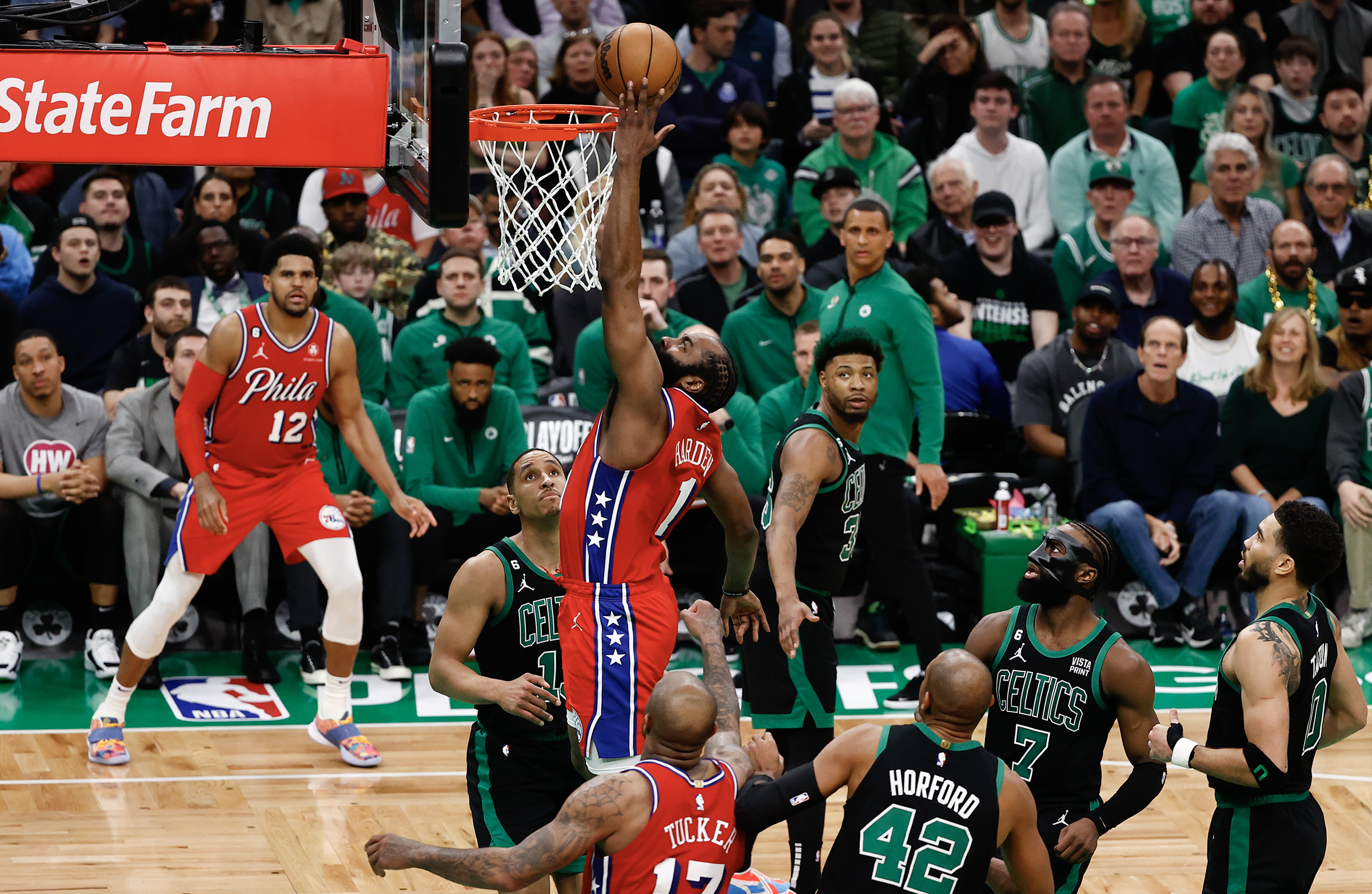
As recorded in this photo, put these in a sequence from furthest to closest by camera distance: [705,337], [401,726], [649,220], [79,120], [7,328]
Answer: [649,220], [7,328], [401,726], [705,337], [79,120]

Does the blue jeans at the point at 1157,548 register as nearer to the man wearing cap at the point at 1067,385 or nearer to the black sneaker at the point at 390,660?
the man wearing cap at the point at 1067,385

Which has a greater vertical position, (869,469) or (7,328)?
(7,328)

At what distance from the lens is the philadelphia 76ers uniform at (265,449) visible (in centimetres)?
698

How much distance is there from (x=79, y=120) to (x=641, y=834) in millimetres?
2324

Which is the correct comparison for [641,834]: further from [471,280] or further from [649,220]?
[649,220]

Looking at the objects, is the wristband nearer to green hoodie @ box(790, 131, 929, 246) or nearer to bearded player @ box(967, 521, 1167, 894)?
bearded player @ box(967, 521, 1167, 894)

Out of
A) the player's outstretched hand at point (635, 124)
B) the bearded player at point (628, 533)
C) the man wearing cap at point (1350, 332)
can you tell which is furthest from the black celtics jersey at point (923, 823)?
the man wearing cap at point (1350, 332)

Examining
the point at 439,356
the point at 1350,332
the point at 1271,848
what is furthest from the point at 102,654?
the point at 1350,332

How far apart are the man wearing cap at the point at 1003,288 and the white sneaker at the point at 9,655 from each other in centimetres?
538

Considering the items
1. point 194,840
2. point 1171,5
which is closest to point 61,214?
point 194,840

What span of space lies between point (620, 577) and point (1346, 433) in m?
5.74

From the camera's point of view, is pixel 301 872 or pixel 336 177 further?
pixel 336 177

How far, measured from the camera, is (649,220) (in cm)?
1055

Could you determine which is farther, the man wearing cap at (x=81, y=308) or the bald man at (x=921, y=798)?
the man wearing cap at (x=81, y=308)
